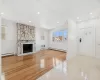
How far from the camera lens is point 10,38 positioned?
5.57 metres

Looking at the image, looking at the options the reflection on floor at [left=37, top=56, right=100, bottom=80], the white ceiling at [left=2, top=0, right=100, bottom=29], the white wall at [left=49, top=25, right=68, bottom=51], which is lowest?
the reflection on floor at [left=37, top=56, right=100, bottom=80]

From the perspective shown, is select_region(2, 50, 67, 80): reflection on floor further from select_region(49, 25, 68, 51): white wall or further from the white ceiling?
select_region(49, 25, 68, 51): white wall

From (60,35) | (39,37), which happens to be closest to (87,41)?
(60,35)

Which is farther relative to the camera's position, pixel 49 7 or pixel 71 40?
pixel 71 40

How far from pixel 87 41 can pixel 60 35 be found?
349cm

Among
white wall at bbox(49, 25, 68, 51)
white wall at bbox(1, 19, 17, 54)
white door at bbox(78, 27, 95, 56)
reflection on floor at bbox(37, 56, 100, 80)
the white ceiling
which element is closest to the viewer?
reflection on floor at bbox(37, 56, 100, 80)

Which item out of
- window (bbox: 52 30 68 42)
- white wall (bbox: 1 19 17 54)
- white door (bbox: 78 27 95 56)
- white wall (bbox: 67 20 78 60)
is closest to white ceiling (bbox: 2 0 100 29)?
white wall (bbox: 67 20 78 60)

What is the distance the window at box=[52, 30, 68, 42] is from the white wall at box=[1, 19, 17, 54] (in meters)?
4.59

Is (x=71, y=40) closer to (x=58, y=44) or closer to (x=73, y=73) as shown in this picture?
(x=73, y=73)

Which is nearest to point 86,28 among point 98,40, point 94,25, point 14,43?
point 94,25

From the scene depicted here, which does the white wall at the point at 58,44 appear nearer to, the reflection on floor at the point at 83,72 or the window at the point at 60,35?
the window at the point at 60,35

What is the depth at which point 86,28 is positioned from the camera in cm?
546

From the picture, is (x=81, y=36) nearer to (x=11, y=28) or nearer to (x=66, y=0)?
(x=66, y=0)

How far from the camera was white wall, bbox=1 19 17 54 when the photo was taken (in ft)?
17.2
